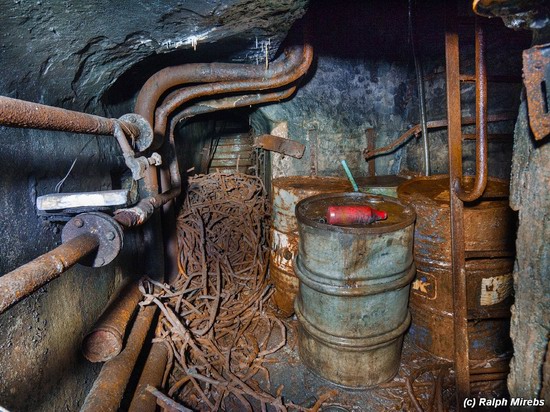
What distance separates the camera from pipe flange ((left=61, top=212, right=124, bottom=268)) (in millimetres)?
1613

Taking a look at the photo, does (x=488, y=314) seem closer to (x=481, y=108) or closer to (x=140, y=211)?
(x=481, y=108)

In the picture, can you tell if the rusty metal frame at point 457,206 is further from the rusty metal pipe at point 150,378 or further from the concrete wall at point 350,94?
the rusty metal pipe at point 150,378

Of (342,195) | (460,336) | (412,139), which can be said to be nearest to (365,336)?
(460,336)

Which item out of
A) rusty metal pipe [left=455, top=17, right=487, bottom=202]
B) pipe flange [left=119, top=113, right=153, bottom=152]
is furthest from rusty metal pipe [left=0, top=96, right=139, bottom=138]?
rusty metal pipe [left=455, top=17, right=487, bottom=202]

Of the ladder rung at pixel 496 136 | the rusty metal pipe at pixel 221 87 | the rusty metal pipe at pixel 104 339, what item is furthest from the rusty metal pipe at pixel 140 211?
the ladder rung at pixel 496 136

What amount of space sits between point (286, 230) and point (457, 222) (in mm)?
1744

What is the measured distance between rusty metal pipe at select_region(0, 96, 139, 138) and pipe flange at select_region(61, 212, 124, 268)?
44 centimetres

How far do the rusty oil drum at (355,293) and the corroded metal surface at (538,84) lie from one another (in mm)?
1471

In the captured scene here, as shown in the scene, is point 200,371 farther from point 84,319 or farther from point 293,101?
point 293,101

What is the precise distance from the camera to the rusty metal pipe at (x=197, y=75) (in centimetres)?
300

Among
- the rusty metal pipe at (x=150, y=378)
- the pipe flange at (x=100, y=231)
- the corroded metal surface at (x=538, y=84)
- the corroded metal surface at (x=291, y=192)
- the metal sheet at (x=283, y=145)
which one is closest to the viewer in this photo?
the corroded metal surface at (x=538, y=84)

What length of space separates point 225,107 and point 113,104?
1.40m

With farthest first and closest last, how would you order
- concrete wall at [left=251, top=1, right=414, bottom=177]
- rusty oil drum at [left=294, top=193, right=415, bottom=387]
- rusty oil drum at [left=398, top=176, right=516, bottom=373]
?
concrete wall at [left=251, top=1, right=414, bottom=177] → rusty oil drum at [left=398, top=176, right=516, bottom=373] → rusty oil drum at [left=294, top=193, right=415, bottom=387]

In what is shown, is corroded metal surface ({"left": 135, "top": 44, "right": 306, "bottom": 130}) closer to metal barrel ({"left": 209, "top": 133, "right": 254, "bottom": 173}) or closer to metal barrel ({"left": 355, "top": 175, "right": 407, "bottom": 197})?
metal barrel ({"left": 355, "top": 175, "right": 407, "bottom": 197})
